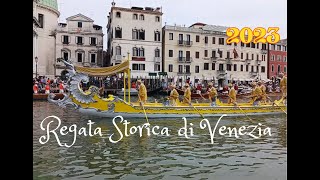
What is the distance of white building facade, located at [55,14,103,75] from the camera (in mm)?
8812

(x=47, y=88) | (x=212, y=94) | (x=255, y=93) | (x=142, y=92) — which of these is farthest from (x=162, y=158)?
(x=47, y=88)

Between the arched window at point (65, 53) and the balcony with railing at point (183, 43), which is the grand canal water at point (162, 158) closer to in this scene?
the balcony with railing at point (183, 43)

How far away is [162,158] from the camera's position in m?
3.34

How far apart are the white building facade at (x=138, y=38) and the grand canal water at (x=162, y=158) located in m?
2.38

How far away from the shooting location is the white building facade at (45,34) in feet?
25.6

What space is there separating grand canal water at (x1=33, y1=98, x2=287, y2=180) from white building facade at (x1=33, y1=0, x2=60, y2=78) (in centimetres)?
428

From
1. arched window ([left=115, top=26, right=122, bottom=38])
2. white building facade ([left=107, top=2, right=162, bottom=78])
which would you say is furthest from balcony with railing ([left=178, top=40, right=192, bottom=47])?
arched window ([left=115, top=26, right=122, bottom=38])

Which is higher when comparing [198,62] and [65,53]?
[65,53]

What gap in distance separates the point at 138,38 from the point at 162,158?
11.7 ft

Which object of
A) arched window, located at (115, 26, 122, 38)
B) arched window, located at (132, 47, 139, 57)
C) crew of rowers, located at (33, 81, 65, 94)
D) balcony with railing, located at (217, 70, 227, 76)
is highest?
arched window, located at (115, 26, 122, 38)

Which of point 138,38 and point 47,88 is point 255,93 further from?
point 47,88

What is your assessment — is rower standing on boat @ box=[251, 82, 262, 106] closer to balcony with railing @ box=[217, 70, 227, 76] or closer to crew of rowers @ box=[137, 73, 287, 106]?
crew of rowers @ box=[137, 73, 287, 106]

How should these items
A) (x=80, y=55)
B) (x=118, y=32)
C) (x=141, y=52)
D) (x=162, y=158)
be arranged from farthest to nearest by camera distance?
(x=80, y=55)
(x=141, y=52)
(x=118, y=32)
(x=162, y=158)

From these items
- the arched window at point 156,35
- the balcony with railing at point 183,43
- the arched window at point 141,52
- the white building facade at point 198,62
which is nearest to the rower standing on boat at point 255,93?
the white building facade at point 198,62
